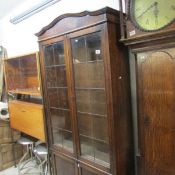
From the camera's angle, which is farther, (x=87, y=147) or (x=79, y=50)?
(x=87, y=147)

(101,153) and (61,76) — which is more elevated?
(61,76)

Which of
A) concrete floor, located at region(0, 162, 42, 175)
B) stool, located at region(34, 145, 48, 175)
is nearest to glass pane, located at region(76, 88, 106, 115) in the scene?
stool, located at region(34, 145, 48, 175)

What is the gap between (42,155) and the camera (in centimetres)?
282

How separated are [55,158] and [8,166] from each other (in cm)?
140

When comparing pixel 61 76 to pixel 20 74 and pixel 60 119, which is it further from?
pixel 20 74

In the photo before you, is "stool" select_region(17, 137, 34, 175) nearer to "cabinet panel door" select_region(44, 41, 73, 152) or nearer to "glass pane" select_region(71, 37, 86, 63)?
"cabinet panel door" select_region(44, 41, 73, 152)

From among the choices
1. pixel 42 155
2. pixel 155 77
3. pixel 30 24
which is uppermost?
pixel 30 24

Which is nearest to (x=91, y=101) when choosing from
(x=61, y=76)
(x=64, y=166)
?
(x=61, y=76)

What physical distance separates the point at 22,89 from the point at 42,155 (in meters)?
1.06

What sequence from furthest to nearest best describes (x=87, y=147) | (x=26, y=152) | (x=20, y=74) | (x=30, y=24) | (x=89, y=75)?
1. (x=26, y=152)
2. (x=20, y=74)
3. (x=30, y=24)
4. (x=87, y=147)
5. (x=89, y=75)

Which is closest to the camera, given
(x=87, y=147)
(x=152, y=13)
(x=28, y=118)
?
(x=152, y=13)

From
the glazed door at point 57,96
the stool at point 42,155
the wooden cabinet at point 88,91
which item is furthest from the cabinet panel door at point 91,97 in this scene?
the stool at point 42,155

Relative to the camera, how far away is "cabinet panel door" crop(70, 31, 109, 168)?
1726 mm

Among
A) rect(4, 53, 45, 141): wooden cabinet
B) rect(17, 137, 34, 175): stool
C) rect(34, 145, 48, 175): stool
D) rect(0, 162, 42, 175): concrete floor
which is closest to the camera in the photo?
rect(34, 145, 48, 175): stool
